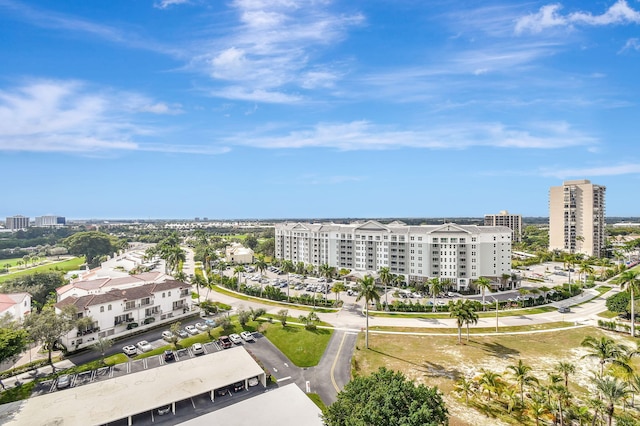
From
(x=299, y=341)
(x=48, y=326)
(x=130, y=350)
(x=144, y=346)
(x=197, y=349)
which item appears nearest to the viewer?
(x=48, y=326)

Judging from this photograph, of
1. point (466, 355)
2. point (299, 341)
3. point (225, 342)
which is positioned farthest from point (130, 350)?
point (466, 355)

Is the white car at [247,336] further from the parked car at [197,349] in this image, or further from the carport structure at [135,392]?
the carport structure at [135,392]

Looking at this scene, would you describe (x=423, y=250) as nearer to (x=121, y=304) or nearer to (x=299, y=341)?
(x=299, y=341)

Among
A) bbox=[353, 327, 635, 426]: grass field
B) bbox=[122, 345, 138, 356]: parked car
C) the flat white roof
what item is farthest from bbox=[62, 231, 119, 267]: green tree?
bbox=[353, 327, 635, 426]: grass field

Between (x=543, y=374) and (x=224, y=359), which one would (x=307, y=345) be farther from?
(x=543, y=374)

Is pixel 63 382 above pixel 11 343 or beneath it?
beneath

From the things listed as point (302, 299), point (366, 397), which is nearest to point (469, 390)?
point (366, 397)

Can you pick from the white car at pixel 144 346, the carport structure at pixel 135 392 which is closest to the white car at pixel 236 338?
the carport structure at pixel 135 392
